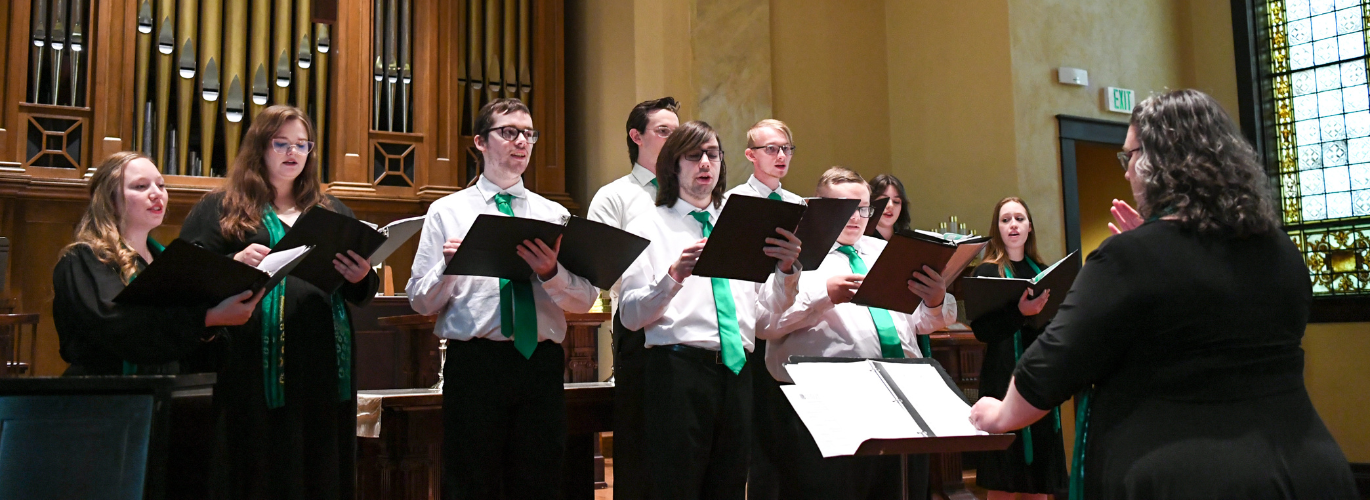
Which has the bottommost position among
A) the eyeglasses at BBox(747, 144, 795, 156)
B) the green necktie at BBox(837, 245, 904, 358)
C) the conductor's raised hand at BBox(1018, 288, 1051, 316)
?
the green necktie at BBox(837, 245, 904, 358)

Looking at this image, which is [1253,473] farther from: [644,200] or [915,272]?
[644,200]

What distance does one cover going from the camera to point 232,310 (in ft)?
7.72

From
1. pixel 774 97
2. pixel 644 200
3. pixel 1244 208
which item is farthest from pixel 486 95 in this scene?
pixel 1244 208

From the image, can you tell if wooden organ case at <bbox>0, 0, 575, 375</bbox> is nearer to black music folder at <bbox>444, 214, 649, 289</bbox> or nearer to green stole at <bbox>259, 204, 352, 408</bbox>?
green stole at <bbox>259, 204, 352, 408</bbox>

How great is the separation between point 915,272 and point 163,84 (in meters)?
5.20

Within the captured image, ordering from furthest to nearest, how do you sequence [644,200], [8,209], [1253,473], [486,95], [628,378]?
[486,95] < [8,209] < [644,200] < [628,378] < [1253,473]

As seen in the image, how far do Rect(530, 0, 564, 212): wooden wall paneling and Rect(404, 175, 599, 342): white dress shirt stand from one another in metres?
4.02

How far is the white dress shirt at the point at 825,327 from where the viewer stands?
8.98 feet

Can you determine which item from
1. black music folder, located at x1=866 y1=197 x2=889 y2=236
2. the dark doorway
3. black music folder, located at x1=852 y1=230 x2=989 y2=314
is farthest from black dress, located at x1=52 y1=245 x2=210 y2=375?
the dark doorway

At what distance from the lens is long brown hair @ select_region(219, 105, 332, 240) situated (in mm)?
2539

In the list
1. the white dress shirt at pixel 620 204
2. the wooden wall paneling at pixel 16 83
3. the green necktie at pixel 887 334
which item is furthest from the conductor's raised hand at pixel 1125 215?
the wooden wall paneling at pixel 16 83

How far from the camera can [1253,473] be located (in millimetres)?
1524

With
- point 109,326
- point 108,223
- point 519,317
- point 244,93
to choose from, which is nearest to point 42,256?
point 244,93

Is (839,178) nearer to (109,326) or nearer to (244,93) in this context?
(109,326)
